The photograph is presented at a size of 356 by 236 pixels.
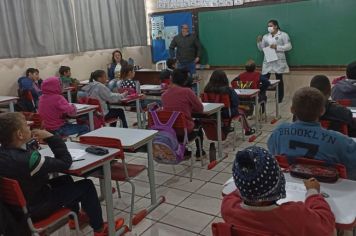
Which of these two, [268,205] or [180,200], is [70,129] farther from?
[268,205]

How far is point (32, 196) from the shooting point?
7.01 feet

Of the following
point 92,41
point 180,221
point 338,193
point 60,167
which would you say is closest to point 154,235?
point 180,221

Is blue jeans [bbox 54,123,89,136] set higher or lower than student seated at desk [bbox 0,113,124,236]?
lower

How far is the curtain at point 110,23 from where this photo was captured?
783 centimetres

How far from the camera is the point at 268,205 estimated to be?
51.8 inches

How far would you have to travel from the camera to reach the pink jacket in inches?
164

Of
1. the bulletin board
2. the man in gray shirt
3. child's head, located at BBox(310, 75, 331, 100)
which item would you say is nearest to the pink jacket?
child's head, located at BBox(310, 75, 331, 100)

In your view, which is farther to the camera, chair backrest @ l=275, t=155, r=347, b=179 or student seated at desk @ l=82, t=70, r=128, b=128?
student seated at desk @ l=82, t=70, r=128, b=128

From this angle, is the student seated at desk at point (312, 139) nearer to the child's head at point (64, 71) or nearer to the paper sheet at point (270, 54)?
the paper sheet at point (270, 54)

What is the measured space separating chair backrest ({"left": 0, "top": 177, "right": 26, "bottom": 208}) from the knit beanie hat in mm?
1230

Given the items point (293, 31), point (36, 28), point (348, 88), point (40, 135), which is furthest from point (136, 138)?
point (293, 31)

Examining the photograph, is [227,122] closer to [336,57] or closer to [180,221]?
[180,221]

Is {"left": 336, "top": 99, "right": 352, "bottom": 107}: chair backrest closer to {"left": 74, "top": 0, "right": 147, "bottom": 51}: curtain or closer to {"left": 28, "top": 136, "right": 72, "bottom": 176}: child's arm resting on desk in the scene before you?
{"left": 28, "top": 136, "right": 72, "bottom": 176}: child's arm resting on desk

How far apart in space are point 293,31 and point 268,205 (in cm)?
636
